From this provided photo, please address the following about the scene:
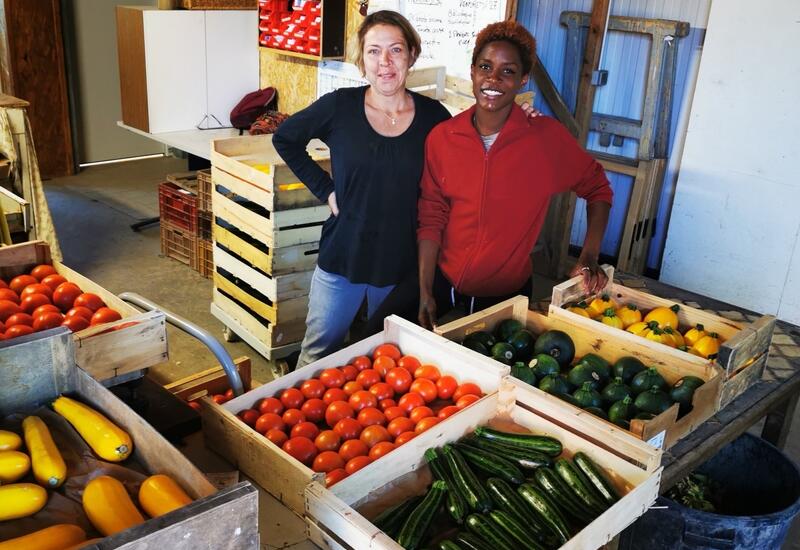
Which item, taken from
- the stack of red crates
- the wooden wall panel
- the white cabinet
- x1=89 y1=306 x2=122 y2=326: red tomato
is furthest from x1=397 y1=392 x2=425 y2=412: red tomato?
the wooden wall panel

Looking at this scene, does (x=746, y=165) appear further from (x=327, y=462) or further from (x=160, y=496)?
(x=160, y=496)

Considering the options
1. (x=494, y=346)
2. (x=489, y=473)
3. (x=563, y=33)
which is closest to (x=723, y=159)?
(x=563, y=33)

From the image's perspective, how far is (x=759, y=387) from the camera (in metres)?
2.74

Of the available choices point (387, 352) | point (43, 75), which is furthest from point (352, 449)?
point (43, 75)

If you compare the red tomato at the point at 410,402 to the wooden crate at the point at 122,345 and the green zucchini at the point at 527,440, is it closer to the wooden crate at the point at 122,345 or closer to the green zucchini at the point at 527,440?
the green zucchini at the point at 527,440

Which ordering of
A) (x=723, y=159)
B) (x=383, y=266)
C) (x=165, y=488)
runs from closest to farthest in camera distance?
(x=165, y=488)
(x=383, y=266)
(x=723, y=159)

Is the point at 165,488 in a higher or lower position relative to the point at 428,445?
higher

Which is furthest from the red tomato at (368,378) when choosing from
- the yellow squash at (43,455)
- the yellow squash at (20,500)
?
the yellow squash at (20,500)

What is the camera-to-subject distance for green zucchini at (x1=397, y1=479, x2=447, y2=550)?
5.94ft

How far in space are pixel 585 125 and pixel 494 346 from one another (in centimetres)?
358

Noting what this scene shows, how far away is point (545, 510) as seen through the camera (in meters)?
1.95

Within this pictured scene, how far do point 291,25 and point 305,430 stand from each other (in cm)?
534

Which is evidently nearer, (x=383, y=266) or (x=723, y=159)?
(x=383, y=266)

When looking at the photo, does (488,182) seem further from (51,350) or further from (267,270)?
(267,270)
